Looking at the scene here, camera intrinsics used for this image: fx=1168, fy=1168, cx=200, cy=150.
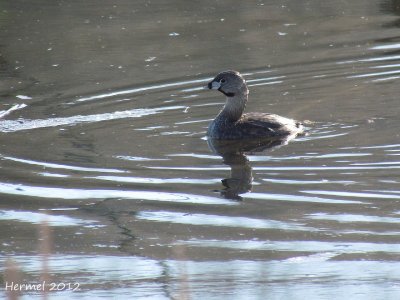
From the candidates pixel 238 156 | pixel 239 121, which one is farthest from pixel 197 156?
pixel 239 121

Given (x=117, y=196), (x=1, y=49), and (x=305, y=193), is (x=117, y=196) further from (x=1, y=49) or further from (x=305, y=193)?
(x=1, y=49)

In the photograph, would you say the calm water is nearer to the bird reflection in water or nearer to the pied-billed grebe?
the bird reflection in water

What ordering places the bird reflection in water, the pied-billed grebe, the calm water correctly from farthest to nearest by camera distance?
the pied-billed grebe → the bird reflection in water → the calm water

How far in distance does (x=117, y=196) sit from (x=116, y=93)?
4684 millimetres

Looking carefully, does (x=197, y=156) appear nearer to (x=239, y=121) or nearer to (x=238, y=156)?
(x=238, y=156)

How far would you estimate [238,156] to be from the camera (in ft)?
35.3

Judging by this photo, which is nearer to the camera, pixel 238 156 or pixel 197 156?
pixel 197 156

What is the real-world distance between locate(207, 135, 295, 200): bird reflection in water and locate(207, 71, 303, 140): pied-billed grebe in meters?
0.09

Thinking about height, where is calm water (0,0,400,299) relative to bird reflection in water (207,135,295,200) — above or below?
above

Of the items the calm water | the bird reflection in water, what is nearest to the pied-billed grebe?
the bird reflection in water

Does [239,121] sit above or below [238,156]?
above

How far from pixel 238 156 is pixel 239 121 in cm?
113

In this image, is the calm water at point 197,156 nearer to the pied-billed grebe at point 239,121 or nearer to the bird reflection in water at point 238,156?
the bird reflection in water at point 238,156

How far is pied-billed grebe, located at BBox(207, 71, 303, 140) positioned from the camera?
37.7ft
